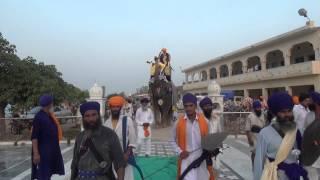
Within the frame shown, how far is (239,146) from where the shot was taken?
14031 millimetres

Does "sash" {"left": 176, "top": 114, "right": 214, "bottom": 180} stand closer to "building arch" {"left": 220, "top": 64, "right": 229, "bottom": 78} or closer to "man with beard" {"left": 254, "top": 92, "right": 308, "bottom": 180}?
"man with beard" {"left": 254, "top": 92, "right": 308, "bottom": 180}

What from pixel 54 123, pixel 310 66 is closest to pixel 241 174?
pixel 54 123

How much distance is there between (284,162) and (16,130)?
A: 1491cm

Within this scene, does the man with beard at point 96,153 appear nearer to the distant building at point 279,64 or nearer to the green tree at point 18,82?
the green tree at point 18,82

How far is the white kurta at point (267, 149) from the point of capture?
11.8ft

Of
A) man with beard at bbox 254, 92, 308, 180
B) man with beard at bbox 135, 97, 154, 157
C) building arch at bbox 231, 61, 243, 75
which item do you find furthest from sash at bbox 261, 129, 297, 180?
building arch at bbox 231, 61, 243, 75

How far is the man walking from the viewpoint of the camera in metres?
5.89

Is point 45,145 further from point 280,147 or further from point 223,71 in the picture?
point 223,71

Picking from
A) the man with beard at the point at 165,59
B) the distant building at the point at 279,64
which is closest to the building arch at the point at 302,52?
the distant building at the point at 279,64

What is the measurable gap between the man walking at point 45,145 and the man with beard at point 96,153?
2153 mm

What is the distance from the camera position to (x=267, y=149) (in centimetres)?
363

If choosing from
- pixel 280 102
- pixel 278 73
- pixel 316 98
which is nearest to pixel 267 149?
pixel 280 102

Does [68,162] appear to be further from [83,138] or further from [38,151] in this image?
[83,138]

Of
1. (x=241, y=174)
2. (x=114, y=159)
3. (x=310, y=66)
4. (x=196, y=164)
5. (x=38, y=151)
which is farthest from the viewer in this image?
(x=310, y=66)
